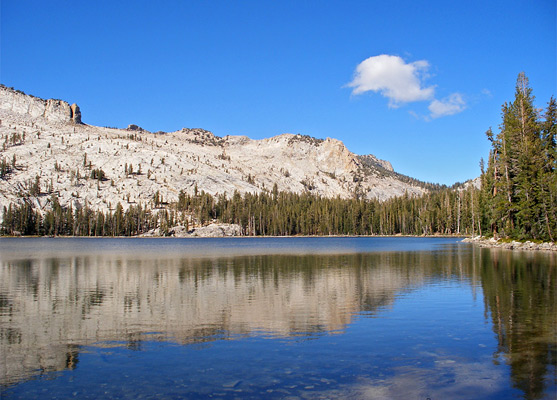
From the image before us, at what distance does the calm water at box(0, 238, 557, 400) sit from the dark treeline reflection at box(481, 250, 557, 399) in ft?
0.21

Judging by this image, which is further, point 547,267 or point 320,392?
point 547,267

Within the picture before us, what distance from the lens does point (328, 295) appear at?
2792cm

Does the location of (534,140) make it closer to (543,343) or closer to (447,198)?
(543,343)

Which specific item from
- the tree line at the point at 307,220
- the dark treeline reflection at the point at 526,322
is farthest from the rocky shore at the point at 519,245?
the tree line at the point at 307,220

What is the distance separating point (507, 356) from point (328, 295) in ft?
46.3

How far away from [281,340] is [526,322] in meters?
11.0

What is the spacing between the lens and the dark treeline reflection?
12969mm

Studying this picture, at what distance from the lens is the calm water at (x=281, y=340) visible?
477 inches

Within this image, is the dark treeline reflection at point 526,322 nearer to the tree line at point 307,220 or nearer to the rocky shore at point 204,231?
the tree line at point 307,220

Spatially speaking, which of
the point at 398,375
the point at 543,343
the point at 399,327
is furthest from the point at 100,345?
the point at 543,343

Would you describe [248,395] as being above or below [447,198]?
below

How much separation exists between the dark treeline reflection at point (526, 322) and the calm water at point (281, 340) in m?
0.06

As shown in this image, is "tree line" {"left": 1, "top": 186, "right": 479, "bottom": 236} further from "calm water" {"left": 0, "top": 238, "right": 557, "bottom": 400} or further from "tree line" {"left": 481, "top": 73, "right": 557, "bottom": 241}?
"calm water" {"left": 0, "top": 238, "right": 557, "bottom": 400}

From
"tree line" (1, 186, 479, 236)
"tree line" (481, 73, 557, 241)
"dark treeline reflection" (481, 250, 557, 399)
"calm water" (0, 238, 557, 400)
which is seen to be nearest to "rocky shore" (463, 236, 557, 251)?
"tree line" (481, 73, 557, 241)
